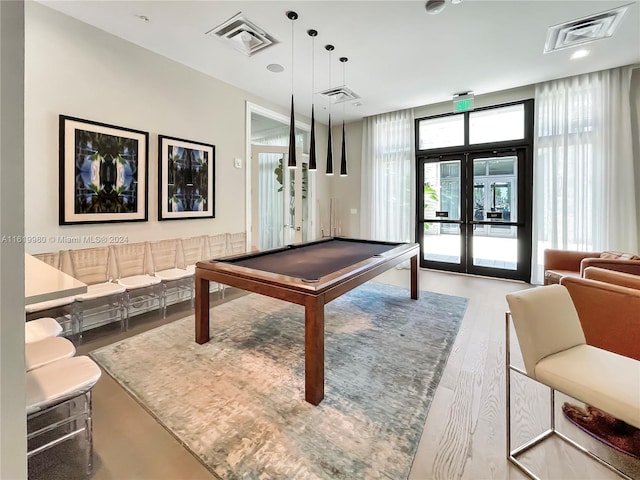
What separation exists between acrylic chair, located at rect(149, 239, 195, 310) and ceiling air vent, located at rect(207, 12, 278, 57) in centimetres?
248

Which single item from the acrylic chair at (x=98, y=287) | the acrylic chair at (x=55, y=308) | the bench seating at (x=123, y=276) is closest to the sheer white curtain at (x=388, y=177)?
the bench seating at (x=123, y=276)

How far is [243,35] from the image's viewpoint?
3.08 meters

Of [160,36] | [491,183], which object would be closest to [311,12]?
[160,36]

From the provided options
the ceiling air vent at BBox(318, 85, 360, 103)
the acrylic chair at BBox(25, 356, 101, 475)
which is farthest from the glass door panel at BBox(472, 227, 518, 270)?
the acrylic chair at BBox(25, 356, 101, 475)

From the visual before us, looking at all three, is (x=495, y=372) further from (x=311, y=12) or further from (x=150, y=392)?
(x=311, y=12)

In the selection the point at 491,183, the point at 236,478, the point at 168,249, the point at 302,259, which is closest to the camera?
the point at 236,478

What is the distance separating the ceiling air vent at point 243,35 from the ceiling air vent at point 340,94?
142cm

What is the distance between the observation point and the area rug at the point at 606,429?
1.53m

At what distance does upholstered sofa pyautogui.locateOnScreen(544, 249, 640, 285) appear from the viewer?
2.78 meters

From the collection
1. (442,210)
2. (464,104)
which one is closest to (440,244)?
(442,210)

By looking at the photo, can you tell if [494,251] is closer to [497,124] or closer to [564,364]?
[497,124]

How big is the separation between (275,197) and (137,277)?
2999mm

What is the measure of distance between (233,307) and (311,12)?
3.30 metres

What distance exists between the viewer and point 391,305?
3734 millimetres
